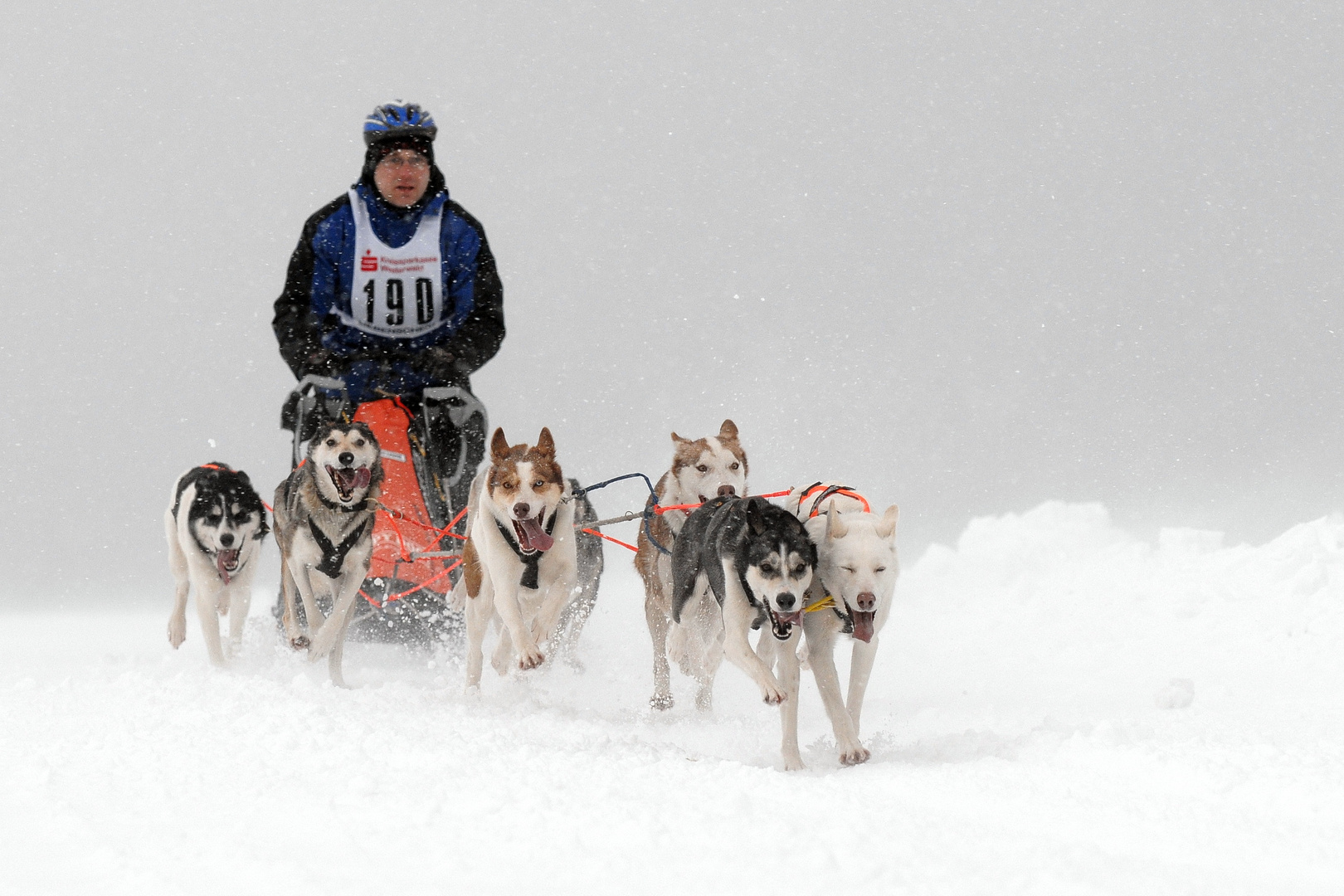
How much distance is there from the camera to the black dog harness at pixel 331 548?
17.3 feet

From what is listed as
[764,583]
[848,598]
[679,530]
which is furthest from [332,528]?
[848,598]

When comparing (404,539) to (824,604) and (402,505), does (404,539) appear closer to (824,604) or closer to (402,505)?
(402,505)

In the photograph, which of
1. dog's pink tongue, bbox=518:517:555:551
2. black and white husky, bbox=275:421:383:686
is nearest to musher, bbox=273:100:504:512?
black and white husky, bbox=275:421:383:686

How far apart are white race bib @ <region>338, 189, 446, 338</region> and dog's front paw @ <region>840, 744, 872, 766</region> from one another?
3.17 metres

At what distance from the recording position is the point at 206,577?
556 centimetres

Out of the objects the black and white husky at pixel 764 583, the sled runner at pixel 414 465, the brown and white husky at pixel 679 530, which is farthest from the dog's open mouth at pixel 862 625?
the sled runner at pixel 414 465

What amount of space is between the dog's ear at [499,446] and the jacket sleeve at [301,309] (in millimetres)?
1472

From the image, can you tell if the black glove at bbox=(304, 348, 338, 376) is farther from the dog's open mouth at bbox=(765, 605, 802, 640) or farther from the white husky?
the dog's open mouth at bbox=(765, 605, 802, 640)

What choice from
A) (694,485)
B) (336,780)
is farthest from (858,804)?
(694,485)

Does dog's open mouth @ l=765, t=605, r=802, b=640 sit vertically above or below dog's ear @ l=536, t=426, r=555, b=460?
below

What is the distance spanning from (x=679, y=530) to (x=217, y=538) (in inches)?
80.0

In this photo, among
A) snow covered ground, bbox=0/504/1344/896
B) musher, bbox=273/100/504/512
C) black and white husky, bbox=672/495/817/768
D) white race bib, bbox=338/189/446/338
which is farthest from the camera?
white race bib, bbox=338/189/446/338

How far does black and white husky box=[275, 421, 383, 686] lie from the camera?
17.2ft

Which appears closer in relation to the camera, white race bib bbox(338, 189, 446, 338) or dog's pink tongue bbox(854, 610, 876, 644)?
dog's pink tongue bbox(854, 610, 876, 644)
